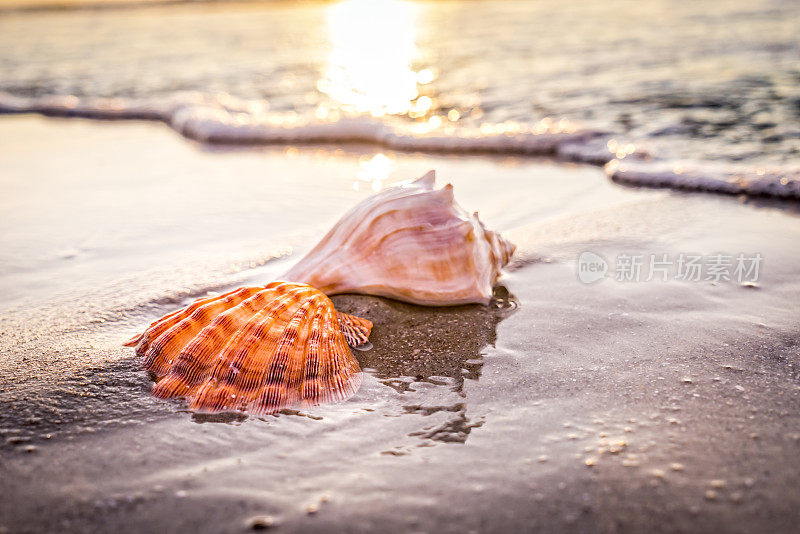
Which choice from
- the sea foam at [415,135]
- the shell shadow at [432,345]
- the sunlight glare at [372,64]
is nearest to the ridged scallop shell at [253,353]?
the shell shadow at [432,345]

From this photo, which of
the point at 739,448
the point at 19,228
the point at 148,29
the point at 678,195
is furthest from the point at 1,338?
the point at 148,29

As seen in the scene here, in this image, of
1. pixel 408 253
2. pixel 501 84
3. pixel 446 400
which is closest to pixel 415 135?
pixel 501 84

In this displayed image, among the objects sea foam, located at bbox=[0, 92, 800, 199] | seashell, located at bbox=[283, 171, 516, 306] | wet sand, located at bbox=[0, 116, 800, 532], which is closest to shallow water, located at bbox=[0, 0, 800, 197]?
sea foam, located at bbox=[0, 92, 800, 199]

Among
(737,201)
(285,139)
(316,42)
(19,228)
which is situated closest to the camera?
(19,228)

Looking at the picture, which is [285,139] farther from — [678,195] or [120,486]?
[120,486]

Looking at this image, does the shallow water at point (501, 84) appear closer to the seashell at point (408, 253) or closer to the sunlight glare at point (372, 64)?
the sunlight glare at point (372, 64)

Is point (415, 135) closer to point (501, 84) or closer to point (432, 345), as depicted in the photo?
point (501, 84)
